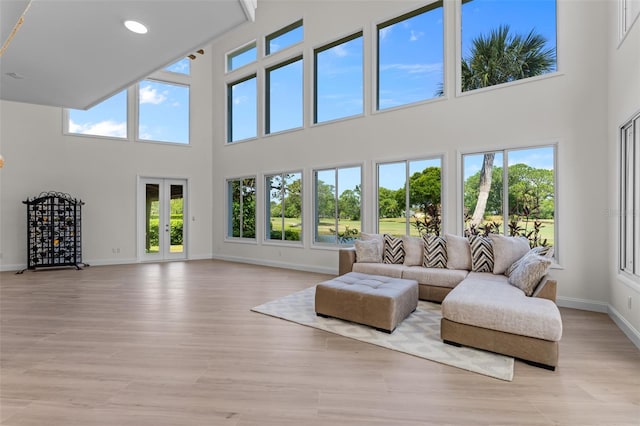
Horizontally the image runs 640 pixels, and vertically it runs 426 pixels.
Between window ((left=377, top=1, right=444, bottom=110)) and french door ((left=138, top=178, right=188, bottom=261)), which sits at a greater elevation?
window ((left=377, top=1, right=444, bottom=110))

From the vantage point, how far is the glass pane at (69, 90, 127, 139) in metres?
7.74

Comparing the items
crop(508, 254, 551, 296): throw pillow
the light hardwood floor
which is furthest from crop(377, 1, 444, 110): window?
the light hardwood floor

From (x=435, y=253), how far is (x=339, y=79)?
4.23 meters

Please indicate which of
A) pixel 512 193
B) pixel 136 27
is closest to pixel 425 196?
pixel 512 193

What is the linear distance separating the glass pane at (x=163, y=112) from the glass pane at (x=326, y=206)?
438 centimetres

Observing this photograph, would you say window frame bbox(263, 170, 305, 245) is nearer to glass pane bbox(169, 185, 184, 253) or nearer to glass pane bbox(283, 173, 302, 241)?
glass pane bbox(283, 173, 302, 241)

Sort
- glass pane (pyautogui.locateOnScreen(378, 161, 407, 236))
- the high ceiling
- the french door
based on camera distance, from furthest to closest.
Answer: the french door < glass pane (pyautogui.locateOnScreen(378, 161, 407, 236)) < the high ceiling

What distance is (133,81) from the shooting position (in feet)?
12.6

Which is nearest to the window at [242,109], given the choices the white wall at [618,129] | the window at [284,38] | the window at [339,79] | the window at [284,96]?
the window at [284,96]

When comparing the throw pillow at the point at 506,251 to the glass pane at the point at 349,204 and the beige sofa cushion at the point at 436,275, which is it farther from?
the glass pane at the point at 349,204

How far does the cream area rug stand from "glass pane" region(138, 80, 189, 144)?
21.0 feet

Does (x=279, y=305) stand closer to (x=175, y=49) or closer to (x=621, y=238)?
(x=175, y=49)

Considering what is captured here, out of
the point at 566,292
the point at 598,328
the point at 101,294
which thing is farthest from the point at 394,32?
the point at 101,294

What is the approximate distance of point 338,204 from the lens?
6.80 metres
